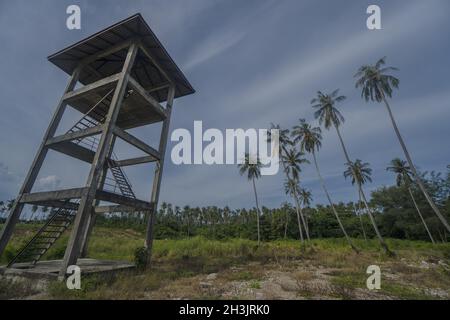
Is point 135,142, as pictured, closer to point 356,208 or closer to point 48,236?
point 48,236

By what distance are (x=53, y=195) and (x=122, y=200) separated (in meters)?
2.29

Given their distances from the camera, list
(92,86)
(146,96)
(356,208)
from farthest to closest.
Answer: (356,208) → (146,96) → (92,86)

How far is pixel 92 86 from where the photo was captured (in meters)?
9.23

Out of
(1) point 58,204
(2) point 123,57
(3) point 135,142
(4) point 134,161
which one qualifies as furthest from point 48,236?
(2) point 123,57

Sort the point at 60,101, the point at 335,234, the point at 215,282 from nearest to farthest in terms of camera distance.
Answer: the point at 215,282
the point at 60,101
the point at 335,234

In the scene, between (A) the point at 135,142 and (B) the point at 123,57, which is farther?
(B) the point at 123,57

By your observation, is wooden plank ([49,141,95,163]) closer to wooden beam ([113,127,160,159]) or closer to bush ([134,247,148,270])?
wooden beam ([113,127,160,159])

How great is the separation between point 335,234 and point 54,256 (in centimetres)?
5252

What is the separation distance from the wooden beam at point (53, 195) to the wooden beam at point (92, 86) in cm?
449

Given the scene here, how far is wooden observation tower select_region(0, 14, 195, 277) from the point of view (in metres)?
7.37

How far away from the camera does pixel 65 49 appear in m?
9.88

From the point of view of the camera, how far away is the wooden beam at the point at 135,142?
8210mm

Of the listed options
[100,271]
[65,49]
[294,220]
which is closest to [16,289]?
[100,271]
